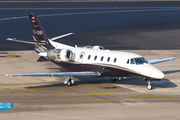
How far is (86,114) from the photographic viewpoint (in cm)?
2062

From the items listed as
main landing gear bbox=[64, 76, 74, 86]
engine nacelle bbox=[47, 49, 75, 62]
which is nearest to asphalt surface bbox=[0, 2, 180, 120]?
main landing gear bbox=[64, 76, 74, 86]

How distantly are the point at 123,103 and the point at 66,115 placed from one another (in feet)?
15.5

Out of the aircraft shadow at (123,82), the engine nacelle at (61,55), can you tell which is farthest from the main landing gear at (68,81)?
the engine nacelle at (61,55)

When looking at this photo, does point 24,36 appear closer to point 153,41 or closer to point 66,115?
point 153,41

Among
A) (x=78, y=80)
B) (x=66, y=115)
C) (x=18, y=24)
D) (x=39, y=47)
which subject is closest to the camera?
(x=66, y=115)

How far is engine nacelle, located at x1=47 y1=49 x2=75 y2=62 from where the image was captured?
95.2 ft

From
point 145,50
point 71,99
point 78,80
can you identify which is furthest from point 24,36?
point 71,99

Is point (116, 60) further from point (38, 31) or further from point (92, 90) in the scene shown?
point (38, 31)

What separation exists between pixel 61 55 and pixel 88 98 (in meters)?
6.33

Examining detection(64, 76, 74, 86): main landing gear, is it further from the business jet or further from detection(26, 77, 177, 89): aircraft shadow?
detection(26, 77, 177, 89): aircraft shadow

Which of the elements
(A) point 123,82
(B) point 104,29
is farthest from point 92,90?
(B) point 104,29

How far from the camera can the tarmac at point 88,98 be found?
20578 mm

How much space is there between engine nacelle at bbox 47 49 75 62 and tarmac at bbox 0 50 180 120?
7.15ft

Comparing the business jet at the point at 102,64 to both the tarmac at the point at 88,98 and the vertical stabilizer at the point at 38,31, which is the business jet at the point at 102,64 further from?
the vertical stabilizer at the point at 38,31
